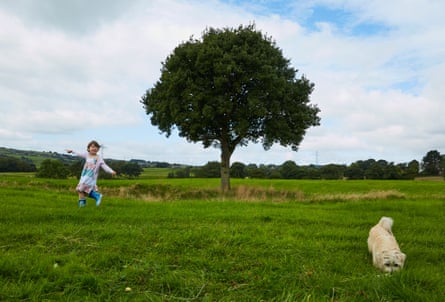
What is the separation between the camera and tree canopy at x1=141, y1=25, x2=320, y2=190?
20.8m

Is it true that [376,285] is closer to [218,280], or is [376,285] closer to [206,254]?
[218,280]

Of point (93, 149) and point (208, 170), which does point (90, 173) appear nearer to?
point (93, 149)

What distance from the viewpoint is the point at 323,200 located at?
1551 cm

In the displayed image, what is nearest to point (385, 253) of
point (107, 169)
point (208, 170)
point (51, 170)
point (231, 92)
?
point (107, 169)

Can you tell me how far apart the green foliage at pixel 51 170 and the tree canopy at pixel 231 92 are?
30.1m

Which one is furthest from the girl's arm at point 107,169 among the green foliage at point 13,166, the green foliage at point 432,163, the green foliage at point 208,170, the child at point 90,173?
the green foliage at point 432,163

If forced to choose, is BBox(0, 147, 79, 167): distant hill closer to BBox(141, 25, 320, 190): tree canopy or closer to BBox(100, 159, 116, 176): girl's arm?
BBox(141, 25, 320, 190): tree canopy

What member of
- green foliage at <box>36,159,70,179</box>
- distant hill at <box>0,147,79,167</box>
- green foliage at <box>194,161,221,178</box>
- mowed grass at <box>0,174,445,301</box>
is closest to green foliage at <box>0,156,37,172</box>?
distant hill at <box>0,147,79,167</box>

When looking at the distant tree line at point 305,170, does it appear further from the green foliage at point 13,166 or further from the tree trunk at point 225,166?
the tree trunk at point 225,166

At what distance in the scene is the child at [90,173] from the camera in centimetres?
968

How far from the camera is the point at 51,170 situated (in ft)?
150

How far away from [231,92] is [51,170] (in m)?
37.1

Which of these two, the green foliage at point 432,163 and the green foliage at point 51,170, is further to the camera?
the green foliage at point 432,163

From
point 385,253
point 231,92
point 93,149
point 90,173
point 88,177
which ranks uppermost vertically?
point 231,92
